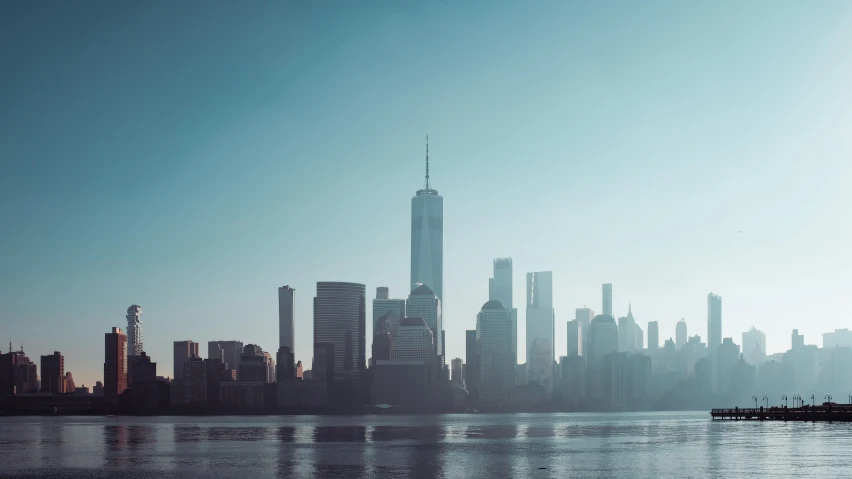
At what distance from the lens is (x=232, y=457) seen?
137000 millimetres

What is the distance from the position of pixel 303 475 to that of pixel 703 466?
51.8m

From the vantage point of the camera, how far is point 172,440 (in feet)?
637

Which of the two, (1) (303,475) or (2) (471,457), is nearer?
(1) (303,475)

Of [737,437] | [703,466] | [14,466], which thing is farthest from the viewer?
[737,437]

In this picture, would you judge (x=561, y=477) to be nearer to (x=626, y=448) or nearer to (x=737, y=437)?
(x=626, y=448)

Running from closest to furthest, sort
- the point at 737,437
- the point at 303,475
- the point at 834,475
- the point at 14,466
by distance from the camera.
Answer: the point at 834,475
the point at 303,475
the point at 14,466
the point at 737,437

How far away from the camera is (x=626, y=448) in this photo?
15612 centimetres

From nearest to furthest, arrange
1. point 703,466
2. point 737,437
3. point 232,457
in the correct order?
point 703,466 → point 232,457 → point 737,437

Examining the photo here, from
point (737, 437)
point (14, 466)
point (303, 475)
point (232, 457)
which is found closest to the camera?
point (303, 475)

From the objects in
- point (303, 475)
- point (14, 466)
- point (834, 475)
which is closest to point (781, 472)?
point (834, 475)

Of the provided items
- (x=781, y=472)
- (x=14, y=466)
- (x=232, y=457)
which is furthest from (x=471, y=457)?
(x=14, y=466)

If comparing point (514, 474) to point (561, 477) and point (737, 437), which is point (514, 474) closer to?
point (561, 477)

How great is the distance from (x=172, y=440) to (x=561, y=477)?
115136 millimetres

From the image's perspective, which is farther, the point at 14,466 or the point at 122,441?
the point at 122,441
